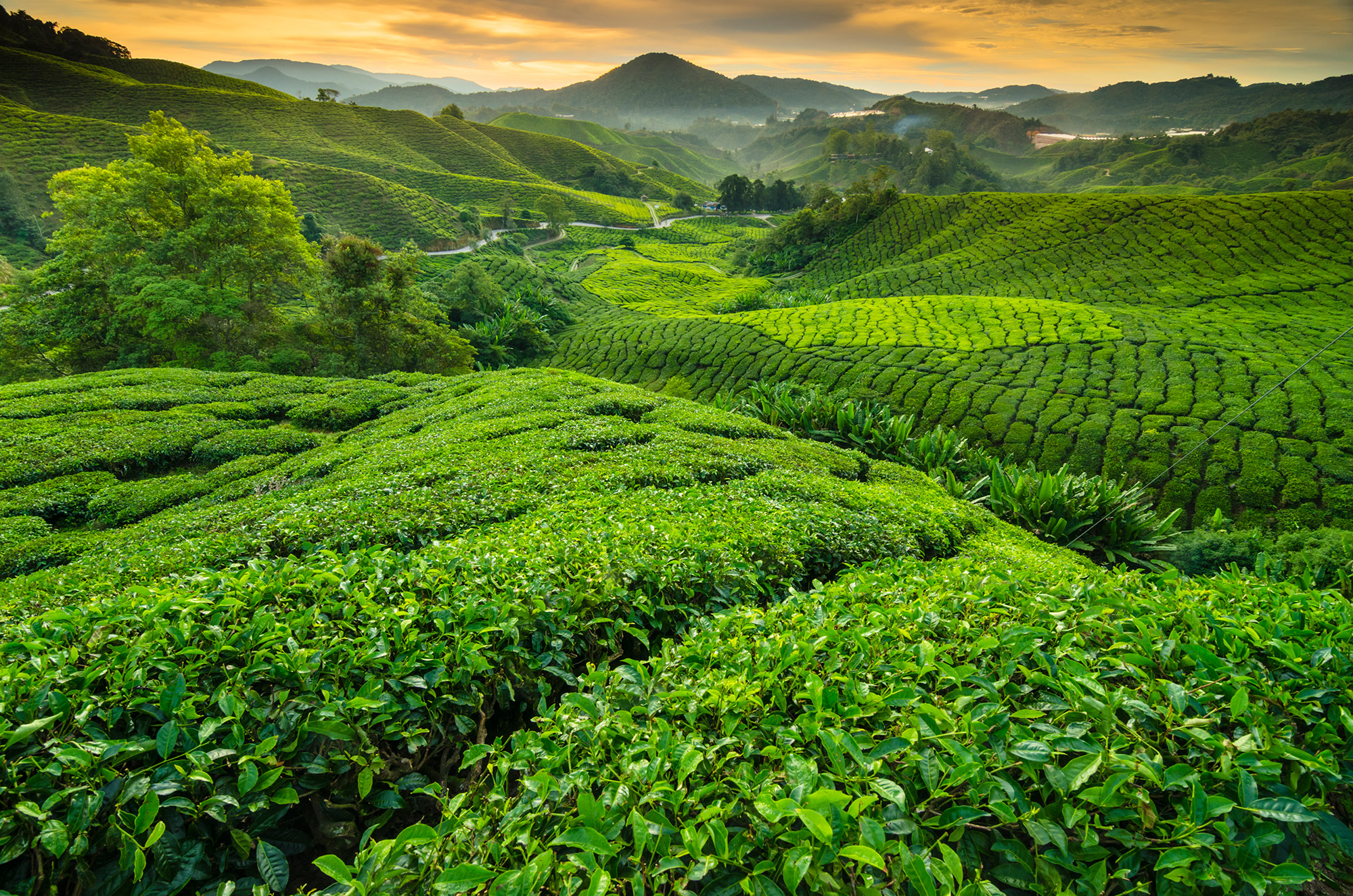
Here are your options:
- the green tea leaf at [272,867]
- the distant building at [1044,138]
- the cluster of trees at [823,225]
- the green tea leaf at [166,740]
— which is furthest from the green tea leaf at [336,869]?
the distant building at [1044,138]

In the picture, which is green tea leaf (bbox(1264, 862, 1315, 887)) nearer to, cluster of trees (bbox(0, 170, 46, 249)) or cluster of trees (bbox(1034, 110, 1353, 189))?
cluster of trees (bbox(0, 170, 46, 249))

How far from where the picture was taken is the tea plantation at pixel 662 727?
193 centimetres

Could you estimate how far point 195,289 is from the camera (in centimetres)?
2130

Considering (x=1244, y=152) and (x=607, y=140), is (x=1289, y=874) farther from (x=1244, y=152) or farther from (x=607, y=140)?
(x=607, y=140)

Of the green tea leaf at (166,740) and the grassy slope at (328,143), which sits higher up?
the grassy slope at (328,143)

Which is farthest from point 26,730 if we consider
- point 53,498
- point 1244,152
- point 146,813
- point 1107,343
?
point 1244,152

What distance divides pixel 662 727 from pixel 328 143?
10175 cm

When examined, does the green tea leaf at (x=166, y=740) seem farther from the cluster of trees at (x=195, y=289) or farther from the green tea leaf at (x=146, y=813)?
the cluster of trees at (x=195, y=289)

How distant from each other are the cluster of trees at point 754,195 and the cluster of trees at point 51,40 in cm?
10943

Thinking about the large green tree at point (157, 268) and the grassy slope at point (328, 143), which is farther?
the grassy slope at point (328, 143)

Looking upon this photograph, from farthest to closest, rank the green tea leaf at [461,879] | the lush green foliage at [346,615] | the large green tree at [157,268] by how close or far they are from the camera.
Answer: the large green tree at [157,268] < the lush green foliage at [346,615] < the green tea leaf at [461,879]

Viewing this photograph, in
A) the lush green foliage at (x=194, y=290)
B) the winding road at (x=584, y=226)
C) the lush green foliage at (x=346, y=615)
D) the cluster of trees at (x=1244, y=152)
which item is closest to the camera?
the lush green foliage at (x=346, y=615)

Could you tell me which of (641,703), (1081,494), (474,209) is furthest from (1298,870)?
(474,209)

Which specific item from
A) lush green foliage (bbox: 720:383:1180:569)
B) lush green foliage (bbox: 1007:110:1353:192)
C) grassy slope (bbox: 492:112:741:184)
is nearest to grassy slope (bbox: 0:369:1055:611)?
lush green foliage (bbox: 720:383:1180:569)
